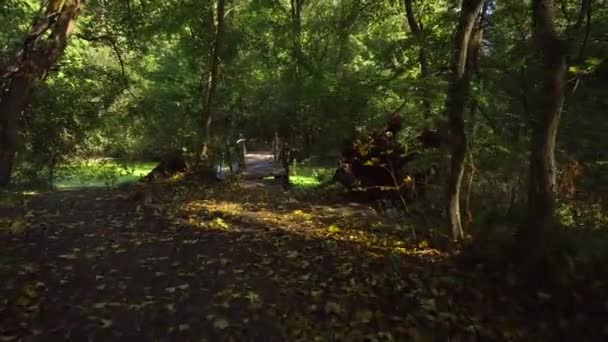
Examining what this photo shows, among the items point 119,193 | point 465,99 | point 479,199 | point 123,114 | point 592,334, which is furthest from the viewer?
point 123,114

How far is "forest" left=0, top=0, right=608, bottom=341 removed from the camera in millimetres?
4020

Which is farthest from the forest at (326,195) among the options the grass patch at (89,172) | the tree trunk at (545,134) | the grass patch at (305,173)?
the grass patch at (305,173)

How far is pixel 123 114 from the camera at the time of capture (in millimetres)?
14953

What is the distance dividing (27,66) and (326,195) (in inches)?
276

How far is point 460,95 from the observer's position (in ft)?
17.4

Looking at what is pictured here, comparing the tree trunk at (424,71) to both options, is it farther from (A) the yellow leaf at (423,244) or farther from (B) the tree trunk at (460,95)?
(A) the yellow leaf at (423,244)

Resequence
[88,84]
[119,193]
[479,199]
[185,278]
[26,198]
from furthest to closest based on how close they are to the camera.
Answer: [88,84]
[119,193]
[26,198]
[479,199]
[185,278]

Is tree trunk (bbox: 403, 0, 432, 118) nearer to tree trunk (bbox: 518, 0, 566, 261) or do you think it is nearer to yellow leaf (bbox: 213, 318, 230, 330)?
tree trunk (bbox: 518, 0, 566, 261)

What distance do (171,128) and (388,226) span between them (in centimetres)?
1025

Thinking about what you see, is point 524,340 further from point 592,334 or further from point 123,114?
point 123,114

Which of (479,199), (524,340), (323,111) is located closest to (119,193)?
(323,111)

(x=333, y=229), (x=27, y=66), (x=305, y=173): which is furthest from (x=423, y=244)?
(x=305, y=173)

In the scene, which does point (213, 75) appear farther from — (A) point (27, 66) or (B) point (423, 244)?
(B) point (423, 244)

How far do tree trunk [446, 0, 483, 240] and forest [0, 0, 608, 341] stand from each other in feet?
0.07
